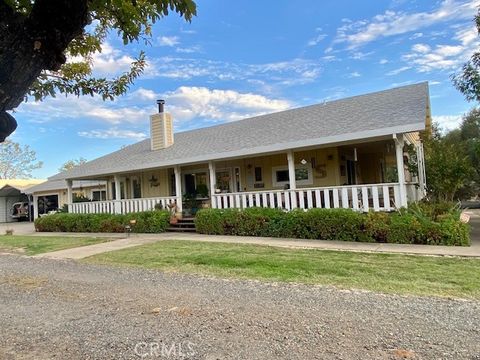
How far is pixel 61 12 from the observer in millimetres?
2350

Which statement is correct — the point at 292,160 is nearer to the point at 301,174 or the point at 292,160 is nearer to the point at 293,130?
the point at 293,130

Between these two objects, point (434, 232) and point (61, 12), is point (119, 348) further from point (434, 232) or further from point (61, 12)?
point (434, 232)

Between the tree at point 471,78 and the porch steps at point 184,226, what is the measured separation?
1027cm

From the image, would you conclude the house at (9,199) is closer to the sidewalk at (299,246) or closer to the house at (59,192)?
the house at (59,192)

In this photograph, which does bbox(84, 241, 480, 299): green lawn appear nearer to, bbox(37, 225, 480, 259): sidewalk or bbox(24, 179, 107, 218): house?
bbox(37, 225, 480, 259): sidewalk

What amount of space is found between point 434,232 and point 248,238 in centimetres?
536

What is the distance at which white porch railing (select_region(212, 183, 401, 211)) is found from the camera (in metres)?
11.4

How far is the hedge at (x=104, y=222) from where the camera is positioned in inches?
617

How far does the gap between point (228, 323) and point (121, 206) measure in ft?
47.1

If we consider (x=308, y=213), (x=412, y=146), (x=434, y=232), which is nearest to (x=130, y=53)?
(x=308, y=213)

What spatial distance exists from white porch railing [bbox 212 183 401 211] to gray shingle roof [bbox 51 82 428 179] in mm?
1530

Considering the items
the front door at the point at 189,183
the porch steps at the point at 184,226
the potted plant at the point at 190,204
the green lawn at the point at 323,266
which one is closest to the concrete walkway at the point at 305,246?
the green lawn at the point at 323,266

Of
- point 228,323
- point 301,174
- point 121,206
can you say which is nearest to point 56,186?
point 121,206

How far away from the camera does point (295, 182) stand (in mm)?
14477
